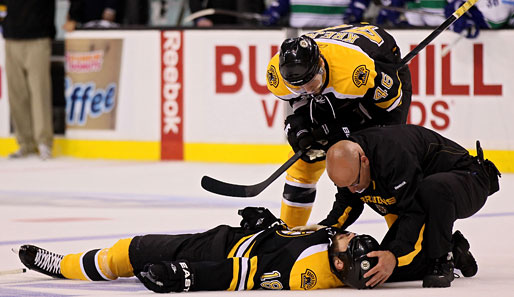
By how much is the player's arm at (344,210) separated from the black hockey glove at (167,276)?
0.88 metres

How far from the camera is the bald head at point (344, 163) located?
13.0 ft

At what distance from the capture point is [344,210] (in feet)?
15.3

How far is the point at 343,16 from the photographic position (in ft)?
31.4

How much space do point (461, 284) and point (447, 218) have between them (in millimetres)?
293

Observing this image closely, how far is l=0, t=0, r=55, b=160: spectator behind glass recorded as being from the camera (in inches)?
408

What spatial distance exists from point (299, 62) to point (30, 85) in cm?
646

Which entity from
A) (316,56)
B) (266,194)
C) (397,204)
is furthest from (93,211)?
(397,204)

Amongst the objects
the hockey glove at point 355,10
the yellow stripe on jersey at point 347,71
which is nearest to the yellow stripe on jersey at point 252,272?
the yellow stripe on jersey at point 347,71

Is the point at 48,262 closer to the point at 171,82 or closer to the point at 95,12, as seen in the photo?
the point at 171,82

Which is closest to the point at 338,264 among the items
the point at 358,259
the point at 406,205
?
the point at 358,259

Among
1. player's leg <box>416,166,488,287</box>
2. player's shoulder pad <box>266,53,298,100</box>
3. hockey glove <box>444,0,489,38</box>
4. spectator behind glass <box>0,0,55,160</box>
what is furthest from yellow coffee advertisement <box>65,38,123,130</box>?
player's leg <box>416,166,488,287</box>

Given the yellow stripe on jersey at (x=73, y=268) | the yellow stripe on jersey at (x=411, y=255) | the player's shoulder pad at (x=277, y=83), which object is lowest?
the yellow stripe on jersey at (x=73, y=268)

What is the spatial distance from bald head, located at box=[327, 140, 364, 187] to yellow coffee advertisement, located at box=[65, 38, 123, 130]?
6.64 meters

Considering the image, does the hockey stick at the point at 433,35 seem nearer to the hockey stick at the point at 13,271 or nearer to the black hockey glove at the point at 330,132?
the black hockey glove at the point at 330,132
